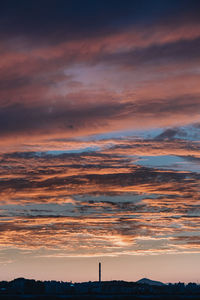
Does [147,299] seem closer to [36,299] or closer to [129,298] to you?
[129,298]

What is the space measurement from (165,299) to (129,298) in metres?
13.6

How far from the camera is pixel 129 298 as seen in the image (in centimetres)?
17150

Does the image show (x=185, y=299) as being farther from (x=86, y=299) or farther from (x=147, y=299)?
(x=86, y=299)

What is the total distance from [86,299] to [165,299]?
27.9 metres

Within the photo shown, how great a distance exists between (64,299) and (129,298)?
24.1 m

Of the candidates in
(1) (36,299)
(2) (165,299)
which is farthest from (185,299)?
(1) (36,299)

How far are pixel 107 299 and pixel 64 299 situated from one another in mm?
15217

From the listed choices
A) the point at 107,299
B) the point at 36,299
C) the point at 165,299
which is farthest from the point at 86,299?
the point at 165,299

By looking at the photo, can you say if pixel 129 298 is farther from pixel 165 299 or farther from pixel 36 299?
pixel 36 299

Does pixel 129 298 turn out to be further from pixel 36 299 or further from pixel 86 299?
pixel 36 299

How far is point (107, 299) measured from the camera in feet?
536

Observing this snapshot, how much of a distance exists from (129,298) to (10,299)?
42.7m

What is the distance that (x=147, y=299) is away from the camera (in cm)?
16488

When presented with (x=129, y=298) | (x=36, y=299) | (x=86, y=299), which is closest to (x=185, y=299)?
(x=129, y=298)
